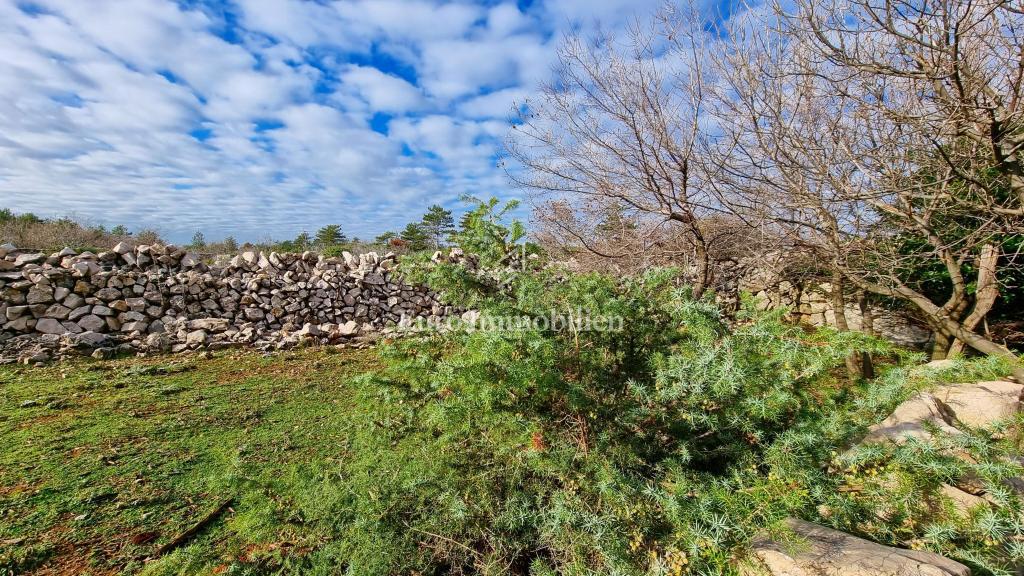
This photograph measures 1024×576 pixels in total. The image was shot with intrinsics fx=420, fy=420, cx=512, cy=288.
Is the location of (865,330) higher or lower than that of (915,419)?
higher

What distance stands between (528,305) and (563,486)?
0.90 m

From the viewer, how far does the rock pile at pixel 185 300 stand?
20.2 feet

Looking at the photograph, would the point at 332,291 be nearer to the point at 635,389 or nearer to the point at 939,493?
the point at 635,389

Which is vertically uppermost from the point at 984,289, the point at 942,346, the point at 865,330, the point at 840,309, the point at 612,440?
the point at 984,289

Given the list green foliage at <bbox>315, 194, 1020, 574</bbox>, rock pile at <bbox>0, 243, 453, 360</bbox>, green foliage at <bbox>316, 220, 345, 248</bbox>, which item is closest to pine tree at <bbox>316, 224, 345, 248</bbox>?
green foliage at <bbox>316, 220, 345, 248</bbox>

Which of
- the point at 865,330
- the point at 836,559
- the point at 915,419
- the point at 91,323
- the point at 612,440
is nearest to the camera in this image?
the point at 836,559

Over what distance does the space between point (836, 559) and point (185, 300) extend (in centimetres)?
898

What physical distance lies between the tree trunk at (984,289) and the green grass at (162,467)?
553 centimetres

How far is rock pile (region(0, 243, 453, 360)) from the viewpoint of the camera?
614 cm

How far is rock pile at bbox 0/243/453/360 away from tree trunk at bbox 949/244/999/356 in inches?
219

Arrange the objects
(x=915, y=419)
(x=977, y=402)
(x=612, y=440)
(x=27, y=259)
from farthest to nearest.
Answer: (x=27, y=259), (x=977, y=402), (x=915, y=419), (x=612, y=440)

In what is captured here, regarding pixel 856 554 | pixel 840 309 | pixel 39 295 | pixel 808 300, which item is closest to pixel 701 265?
pixel 840 309

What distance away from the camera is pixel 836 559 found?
1.40 meters

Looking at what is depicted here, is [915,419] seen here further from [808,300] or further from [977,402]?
[808,300]
